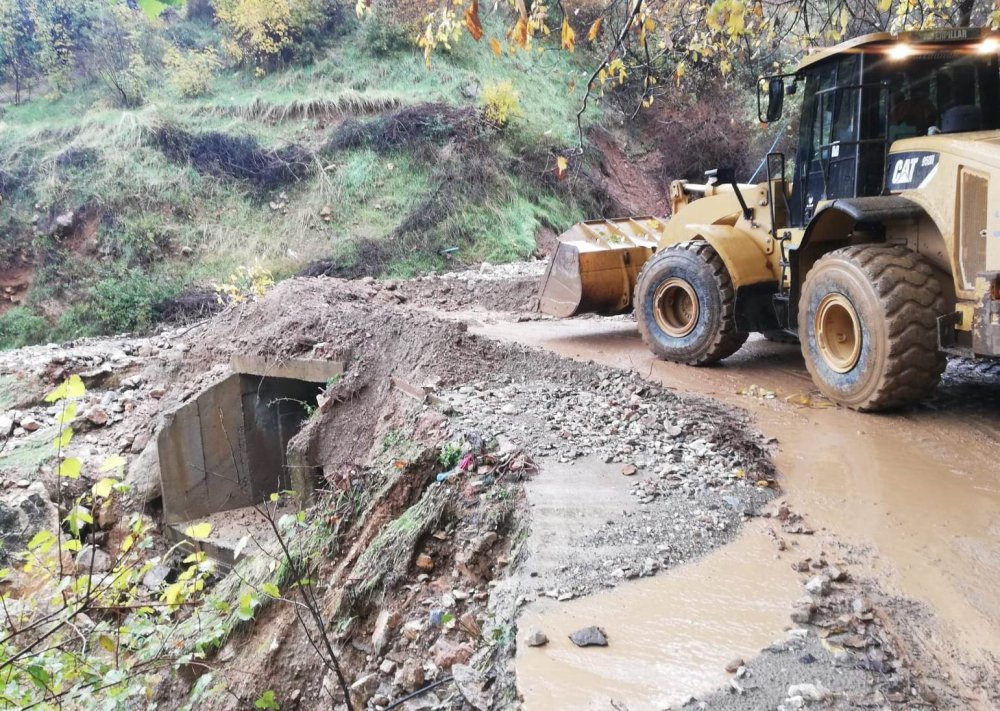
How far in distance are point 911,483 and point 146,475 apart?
879 cm

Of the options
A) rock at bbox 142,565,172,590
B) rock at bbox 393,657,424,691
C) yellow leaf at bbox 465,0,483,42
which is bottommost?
rock at bbox 142,565,172,590

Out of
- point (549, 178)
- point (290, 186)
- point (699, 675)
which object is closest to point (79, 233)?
point (290, 186)

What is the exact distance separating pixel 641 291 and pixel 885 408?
8.88 ft

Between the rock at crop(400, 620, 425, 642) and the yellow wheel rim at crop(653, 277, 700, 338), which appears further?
the yellow wheel rim at crop(653, 277, 700, 338)

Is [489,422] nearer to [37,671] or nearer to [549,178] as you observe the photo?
[37,671]

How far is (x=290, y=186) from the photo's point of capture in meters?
18.1

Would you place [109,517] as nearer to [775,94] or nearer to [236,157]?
[775,94]

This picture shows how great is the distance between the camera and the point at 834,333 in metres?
5.74

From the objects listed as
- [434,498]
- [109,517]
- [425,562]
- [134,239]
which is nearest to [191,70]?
[134,239]

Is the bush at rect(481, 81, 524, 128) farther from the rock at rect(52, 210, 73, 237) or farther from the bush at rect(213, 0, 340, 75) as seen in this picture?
the rock at rect(52, 210, 73, 237)

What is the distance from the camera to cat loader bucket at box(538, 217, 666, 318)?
8.10 metres

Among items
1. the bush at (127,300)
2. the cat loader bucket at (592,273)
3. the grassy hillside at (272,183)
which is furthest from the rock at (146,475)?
the grassy hillside at (272,183)

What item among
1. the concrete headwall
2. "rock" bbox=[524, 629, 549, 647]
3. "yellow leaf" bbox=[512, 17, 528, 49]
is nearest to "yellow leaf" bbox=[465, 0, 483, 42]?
"yellow leaf" bbox=[512, 17, 528, 49]

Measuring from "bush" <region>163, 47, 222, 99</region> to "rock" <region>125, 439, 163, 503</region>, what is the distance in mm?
13879
